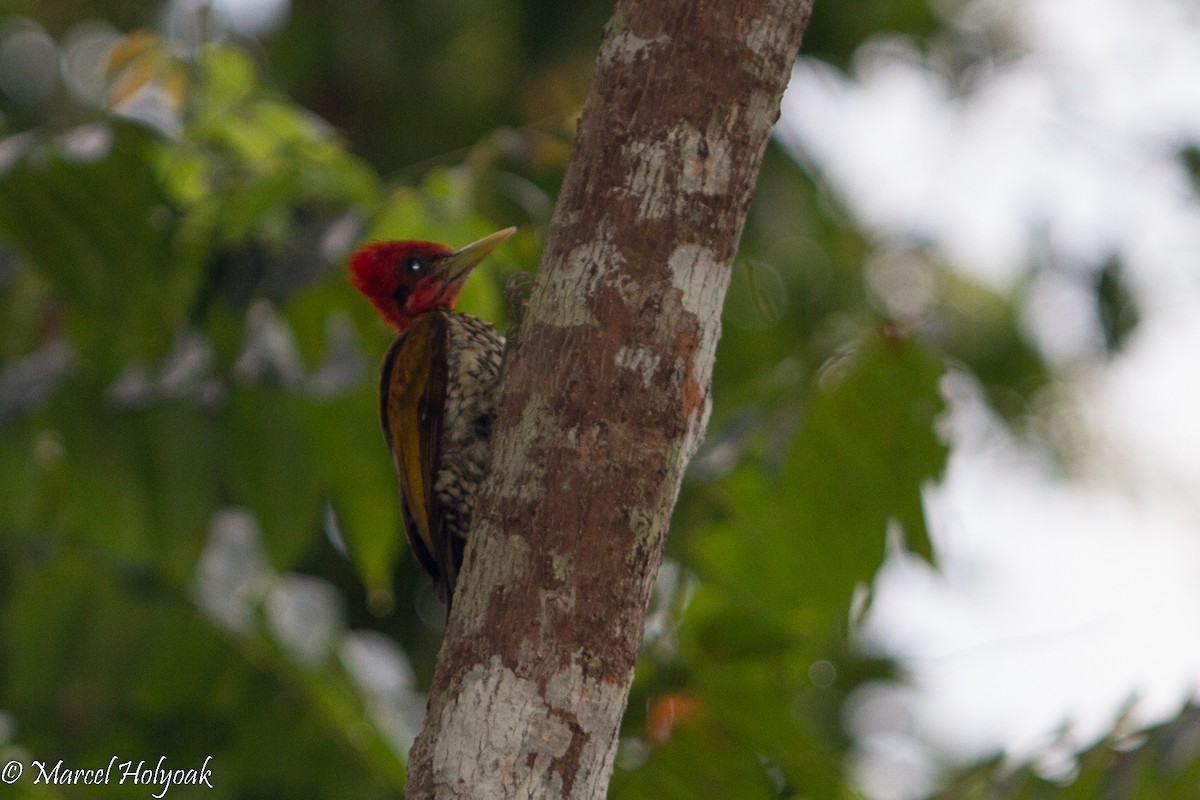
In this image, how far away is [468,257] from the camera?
3.76m

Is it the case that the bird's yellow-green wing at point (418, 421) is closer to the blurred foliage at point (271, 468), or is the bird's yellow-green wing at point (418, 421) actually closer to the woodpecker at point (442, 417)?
the woodpecker at point (442, 417)

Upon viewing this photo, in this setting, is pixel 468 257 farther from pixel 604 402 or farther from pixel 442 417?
pixel 604 402

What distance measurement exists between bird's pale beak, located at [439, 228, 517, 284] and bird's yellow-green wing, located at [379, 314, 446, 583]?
8.1 inches

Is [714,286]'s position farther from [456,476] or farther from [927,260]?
[927,260]

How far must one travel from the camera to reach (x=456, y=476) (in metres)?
3.49

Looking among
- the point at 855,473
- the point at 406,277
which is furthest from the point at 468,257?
the point at 855,473

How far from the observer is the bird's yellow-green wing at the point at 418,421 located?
349 cm

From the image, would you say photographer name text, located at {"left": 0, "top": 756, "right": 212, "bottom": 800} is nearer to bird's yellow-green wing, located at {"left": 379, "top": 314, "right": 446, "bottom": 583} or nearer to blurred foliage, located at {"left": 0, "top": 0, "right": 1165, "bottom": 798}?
blurred foliage, located at {"left": 0, "top": 0, "right": 1165, "bottom": 798}

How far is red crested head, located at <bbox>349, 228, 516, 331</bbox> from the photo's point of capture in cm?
396

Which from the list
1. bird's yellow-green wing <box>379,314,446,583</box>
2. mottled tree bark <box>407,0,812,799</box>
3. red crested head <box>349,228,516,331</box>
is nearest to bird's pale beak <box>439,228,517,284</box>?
red crested head <box>349,228,516,331</box>

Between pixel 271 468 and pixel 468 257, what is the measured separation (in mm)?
850

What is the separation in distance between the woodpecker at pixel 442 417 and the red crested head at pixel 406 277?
111 millimetres

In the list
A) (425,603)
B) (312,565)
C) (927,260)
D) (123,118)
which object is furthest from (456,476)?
(927,260)

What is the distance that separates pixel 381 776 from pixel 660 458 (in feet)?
7.31
